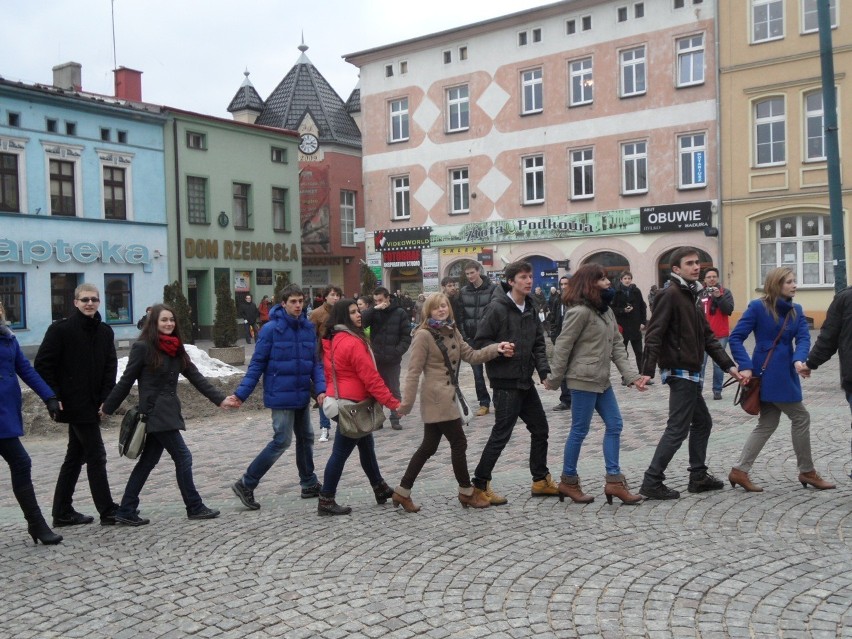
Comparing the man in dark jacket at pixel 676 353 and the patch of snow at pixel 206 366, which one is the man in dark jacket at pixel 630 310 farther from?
the man in dark jacket at pixel 676 353

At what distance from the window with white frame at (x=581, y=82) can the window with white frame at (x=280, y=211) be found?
13602 millimetres

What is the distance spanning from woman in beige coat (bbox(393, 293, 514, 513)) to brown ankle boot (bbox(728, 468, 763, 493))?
1943 millimetres

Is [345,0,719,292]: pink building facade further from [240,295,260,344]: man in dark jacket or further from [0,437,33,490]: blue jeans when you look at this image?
[0,437,33,490]: blue jeans

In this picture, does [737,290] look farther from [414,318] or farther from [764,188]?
[414,318]

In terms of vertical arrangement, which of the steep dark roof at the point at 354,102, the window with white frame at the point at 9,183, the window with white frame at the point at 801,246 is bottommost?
the window with white frame at the point at 801,246

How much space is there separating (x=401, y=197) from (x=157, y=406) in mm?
30503

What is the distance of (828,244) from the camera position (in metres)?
27.0

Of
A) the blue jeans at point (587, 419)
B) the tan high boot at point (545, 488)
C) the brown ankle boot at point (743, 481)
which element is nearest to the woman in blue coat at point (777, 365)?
the brown ankle boot at point (743, 481)

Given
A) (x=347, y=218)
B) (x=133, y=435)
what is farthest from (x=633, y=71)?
(x=133, y=435)

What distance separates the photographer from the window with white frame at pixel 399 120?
119 feet

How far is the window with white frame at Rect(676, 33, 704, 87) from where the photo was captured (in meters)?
29.1

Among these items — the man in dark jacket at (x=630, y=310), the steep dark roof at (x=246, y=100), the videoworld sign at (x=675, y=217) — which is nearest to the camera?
the man in dark jacket at (x=630, y=310)

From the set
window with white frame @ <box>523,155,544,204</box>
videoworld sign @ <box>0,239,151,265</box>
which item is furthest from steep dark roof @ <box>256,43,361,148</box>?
videoworld sign @ <box>0,239,151,265</box>

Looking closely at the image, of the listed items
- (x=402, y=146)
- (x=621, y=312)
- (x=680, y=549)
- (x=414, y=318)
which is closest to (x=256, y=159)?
(x=402, y=146)
